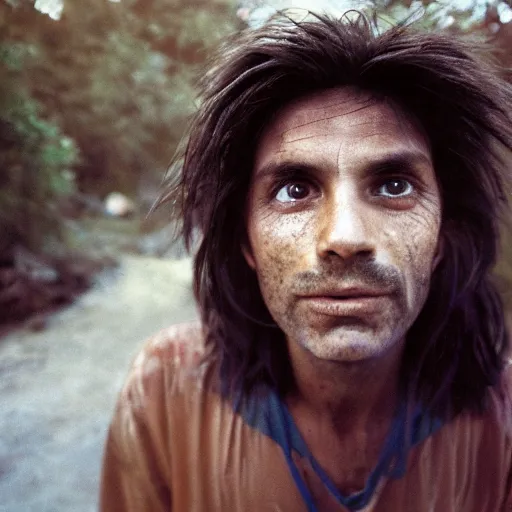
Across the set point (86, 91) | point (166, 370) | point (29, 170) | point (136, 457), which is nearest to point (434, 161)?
point (166, 370)

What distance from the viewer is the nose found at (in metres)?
0.44

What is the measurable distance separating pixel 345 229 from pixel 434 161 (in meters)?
0.20

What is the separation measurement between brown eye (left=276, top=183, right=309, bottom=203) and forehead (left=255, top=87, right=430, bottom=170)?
4 centimetres

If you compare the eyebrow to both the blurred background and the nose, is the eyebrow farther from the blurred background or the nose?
the blurred background

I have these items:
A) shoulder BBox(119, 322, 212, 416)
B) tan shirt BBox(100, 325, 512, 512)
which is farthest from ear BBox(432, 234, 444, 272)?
shoulder BBox(119, 322, 212, 416)

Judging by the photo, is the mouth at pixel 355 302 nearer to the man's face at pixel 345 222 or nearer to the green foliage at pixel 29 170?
the man's face at pixel 345 222

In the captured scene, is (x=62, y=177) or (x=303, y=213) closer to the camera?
(x=303, y=213)

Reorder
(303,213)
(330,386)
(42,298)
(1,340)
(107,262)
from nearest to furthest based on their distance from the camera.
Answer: (303,213) < (330,386) < (1,340) < (42,298) < (107,262)

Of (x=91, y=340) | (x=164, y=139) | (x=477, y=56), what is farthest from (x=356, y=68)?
(x=91, y=340)

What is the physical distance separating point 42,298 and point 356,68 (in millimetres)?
905

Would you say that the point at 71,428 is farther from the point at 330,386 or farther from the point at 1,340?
the point at 330,386

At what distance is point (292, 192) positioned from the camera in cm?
52

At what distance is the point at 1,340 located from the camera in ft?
3.16

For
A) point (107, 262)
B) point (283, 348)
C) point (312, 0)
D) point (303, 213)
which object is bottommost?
point (283, 348)
